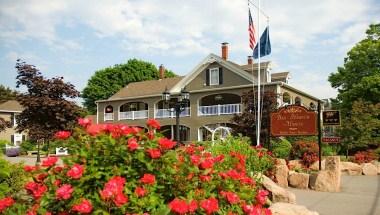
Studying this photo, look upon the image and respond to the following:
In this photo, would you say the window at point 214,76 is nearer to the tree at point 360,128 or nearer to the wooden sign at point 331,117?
the tree at point 360,128

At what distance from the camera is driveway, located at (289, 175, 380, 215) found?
916 centimetres

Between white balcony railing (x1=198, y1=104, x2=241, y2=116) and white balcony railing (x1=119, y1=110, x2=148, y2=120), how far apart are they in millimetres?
7275

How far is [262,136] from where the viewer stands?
933 inches

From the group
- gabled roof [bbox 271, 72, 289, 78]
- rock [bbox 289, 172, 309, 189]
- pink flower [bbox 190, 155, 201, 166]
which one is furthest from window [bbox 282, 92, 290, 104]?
pink flower [bbox 190, 155, 201, 166]

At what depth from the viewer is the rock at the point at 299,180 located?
42.7ft

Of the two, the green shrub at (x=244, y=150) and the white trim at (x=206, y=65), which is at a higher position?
the white trim at (x=206, y=65)

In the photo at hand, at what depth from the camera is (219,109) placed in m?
37.1

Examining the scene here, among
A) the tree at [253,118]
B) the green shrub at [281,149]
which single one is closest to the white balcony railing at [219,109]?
the tree at [253,118]

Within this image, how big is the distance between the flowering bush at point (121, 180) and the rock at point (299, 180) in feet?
31.8

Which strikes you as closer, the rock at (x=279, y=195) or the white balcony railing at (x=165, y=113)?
the rock at (x=279, y=195)

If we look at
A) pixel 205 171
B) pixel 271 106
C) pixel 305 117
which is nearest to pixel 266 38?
pixel 271 106

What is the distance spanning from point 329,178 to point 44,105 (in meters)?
9.85

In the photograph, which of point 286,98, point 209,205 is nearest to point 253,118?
point 286,98

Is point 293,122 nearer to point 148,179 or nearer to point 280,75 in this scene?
point 148,179
